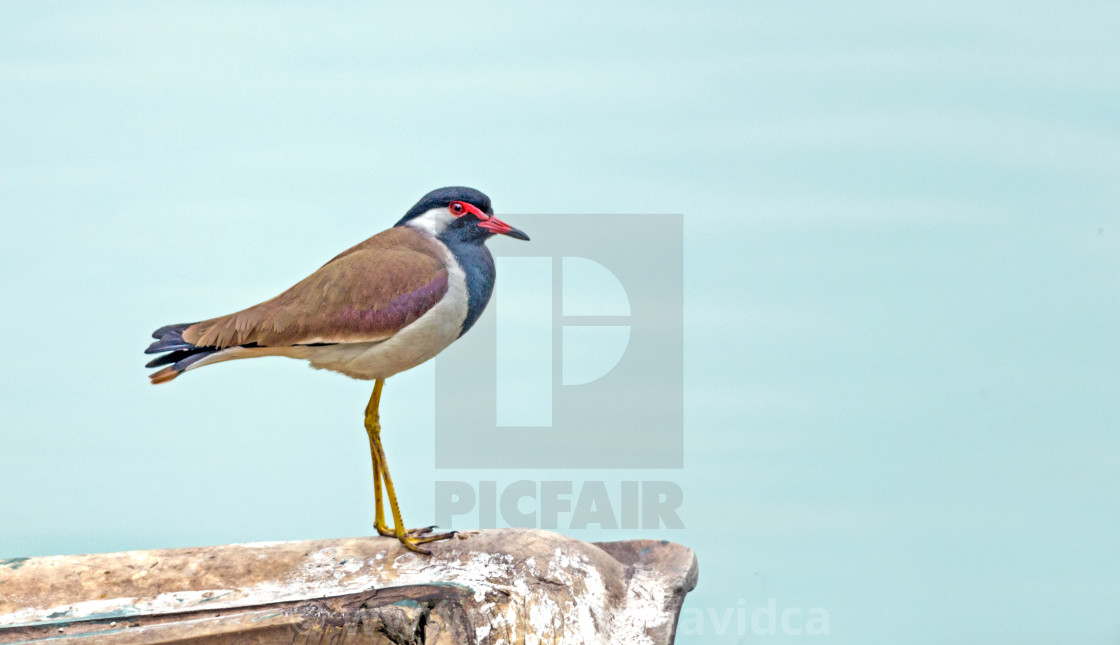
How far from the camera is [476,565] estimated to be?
3803 mm

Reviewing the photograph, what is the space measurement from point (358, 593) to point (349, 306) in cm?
97

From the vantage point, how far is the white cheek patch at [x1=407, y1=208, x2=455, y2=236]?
4082mm

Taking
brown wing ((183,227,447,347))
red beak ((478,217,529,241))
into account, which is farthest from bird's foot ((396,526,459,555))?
red beak ((478,217,529,241))

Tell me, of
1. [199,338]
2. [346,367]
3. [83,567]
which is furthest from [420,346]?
[83,567]

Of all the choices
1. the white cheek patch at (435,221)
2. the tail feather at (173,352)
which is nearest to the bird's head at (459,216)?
the white cheek patch at (435,221)

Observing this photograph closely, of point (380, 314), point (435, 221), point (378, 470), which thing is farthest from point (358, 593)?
point (435, 221)

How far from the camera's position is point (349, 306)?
391 cm

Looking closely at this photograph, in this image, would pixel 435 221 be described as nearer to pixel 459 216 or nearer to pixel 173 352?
pixel 459 216

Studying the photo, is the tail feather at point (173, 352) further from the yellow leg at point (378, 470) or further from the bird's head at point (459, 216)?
the bird's head at point (459, 216)

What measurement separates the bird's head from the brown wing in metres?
0.09

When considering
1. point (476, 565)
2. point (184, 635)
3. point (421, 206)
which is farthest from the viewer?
point (421, 206)

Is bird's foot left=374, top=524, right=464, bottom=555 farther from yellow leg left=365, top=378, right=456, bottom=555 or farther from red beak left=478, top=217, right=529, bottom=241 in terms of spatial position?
red beak left=478, top=217, right=529, bottom=241

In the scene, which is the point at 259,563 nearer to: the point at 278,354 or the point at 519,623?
the point at 278,354

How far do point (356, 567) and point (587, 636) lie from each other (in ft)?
2.77
